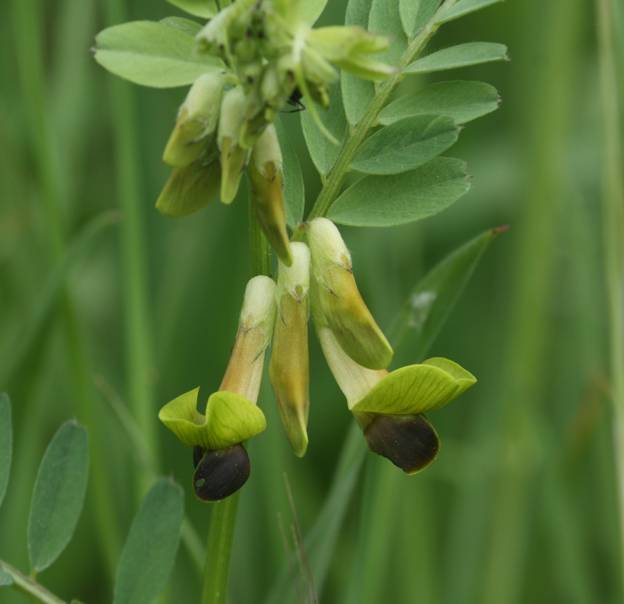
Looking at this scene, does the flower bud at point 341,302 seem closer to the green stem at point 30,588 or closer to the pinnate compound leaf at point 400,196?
the pinnate compound leaf at point 400,196

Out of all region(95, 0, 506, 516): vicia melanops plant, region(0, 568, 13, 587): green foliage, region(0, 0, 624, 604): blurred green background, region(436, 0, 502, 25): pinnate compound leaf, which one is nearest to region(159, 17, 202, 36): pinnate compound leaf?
region(95, 0, 506, 516): vicia melanops plant

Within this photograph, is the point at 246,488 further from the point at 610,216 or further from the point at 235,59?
the point at 235,59

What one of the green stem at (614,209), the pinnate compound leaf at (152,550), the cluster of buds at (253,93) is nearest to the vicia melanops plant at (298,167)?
the cluster of buds at (253,93)

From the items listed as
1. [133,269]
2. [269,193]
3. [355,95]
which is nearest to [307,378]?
[269,193]

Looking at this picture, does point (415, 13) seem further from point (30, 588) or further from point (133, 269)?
point (133, 269)

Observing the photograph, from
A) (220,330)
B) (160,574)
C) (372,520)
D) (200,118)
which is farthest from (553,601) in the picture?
(200,118)

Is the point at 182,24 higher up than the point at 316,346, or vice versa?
the point at 182,24
